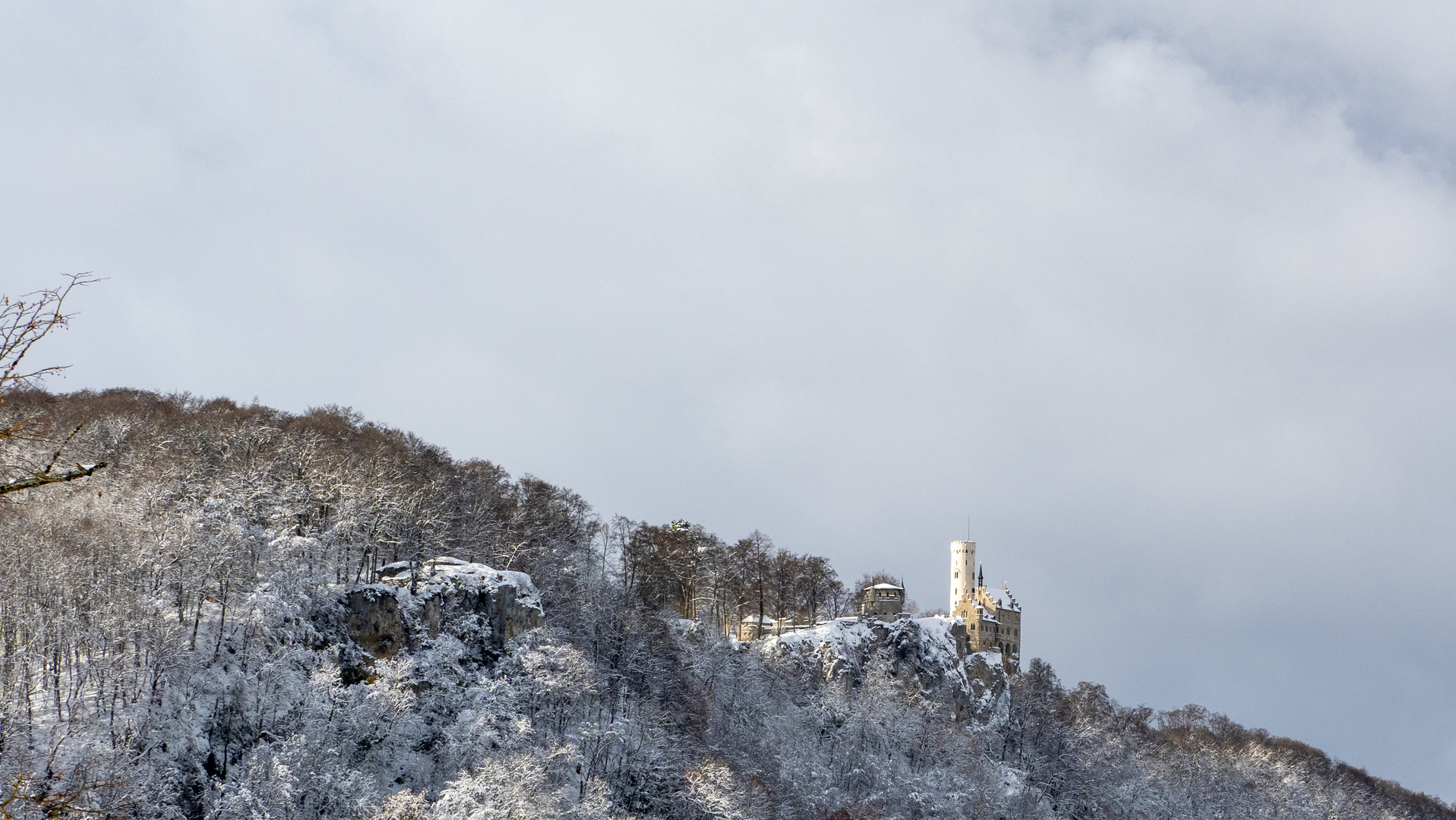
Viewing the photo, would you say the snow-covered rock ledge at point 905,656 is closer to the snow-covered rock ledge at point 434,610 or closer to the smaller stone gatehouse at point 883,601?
the smaller stone gatehouse at point 883,601

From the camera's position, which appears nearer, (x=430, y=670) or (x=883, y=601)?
(x=430, y=670)

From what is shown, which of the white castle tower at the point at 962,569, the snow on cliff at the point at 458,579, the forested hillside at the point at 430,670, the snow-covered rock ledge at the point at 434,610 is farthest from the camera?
the white castle tower at the point at 962,569

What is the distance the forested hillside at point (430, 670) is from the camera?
4841 centimetres

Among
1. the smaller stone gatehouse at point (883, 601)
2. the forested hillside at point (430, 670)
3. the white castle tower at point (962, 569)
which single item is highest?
the white castle tower at point (962, 569)

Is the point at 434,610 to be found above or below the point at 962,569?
below

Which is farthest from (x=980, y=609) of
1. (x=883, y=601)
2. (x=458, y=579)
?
(x=458, y=579)

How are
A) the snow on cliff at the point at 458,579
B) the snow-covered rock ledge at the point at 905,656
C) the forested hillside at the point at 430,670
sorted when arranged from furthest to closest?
the snow-covered rock ledge at the point at 905,656 → the snow on cliff at the point at 458,579 → the forested hillside at the point at 430,670

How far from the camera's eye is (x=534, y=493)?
99500mm

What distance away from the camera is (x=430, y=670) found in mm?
63281

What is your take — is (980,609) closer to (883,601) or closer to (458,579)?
(883,601)

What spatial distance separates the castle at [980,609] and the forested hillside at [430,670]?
376 inches

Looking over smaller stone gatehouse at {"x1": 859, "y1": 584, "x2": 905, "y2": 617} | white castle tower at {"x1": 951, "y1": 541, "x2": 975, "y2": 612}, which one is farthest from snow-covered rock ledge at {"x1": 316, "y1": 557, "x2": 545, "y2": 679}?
white castle tower at {"x1": 951, "y1": 541, "x2": 975, "y2": 612}

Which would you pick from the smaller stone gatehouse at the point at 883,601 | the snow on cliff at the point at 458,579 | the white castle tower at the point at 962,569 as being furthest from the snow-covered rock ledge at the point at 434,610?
the white castle tower at the point at 962,569

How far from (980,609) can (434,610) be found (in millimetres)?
78526
